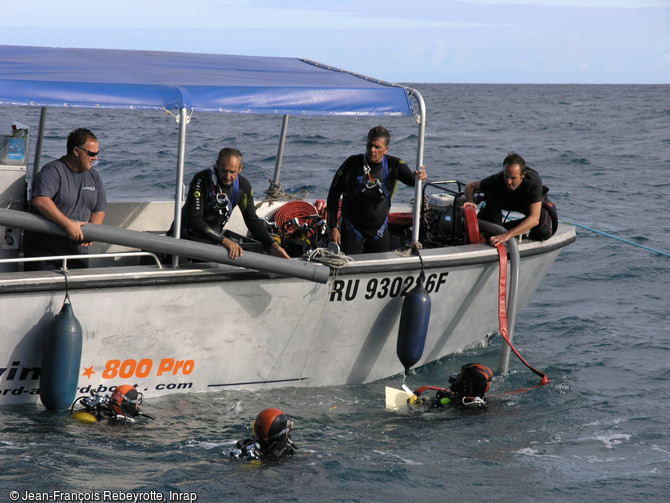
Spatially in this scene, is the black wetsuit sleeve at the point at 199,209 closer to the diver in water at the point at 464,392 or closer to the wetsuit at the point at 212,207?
the wetsuit at the point at 212,207

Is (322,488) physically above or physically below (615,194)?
below

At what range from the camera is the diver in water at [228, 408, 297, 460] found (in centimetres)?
530

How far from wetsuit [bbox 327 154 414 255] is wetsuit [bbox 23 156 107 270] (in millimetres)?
1962

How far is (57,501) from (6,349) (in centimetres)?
125

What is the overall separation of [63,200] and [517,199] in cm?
381

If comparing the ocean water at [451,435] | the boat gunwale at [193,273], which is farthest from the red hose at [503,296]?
the ocean water at [451,435]

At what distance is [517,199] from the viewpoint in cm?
710

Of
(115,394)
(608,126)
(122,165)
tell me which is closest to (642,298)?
(115,394)

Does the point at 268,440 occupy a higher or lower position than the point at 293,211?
lower

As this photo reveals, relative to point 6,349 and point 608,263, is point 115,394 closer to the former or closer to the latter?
point 6,349

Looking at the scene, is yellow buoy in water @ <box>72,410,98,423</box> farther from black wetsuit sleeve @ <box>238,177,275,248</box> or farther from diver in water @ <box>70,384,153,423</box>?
black wetsuit sleeve @ <box>238,177,275,248</box>

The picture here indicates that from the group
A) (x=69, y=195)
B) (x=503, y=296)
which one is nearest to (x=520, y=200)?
(x=503, y=296)

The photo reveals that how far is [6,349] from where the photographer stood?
5.62 meters

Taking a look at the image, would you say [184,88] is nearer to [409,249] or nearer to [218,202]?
[218,202]
